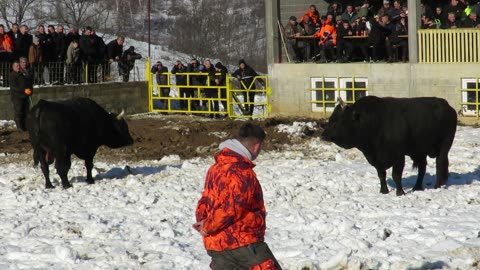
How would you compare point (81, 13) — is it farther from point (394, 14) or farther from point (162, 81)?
point (394, 14)

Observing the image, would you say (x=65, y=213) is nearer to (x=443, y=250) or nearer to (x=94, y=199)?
(x=94, y=199)

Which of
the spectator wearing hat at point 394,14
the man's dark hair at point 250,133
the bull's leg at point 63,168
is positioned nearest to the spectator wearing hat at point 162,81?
the spectator wearing hat at point 394,14

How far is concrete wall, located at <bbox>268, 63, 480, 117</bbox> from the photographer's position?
1086 inches

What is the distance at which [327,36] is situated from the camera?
29766mm

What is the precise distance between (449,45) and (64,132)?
45.6 feet

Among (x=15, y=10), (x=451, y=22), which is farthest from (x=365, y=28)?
(x=15, y=10)

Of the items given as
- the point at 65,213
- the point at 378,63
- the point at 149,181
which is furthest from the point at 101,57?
the point at 65,213

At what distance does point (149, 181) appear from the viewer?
1662 cm

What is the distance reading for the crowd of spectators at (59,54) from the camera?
2779 cm

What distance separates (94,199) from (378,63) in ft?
49.5

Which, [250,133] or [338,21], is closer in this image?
[250,133]

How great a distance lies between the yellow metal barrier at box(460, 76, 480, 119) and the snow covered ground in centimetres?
779

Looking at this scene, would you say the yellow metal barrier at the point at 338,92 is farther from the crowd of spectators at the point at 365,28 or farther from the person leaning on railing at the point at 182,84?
the person leaning on railing at the point at 182,84

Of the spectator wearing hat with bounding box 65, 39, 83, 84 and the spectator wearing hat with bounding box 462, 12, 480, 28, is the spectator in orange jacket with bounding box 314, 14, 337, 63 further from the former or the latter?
the spectator wearing hat with bounding box 65, 39, 83, 84
